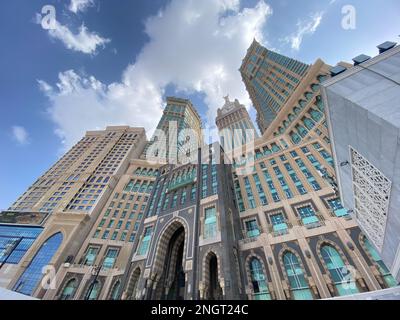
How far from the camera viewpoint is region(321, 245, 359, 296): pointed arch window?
16.4 metres

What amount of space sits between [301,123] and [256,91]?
35190mm

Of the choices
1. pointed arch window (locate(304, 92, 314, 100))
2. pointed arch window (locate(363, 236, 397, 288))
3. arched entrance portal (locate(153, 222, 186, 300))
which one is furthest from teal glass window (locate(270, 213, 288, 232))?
pointed arch window (locate(304, 92, 314, 100))

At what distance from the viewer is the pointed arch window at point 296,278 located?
1747 cm

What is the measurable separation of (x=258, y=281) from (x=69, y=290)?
27234 mm

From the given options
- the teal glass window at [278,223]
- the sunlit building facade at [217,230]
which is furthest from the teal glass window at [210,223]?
the teal glass window at [278,223]

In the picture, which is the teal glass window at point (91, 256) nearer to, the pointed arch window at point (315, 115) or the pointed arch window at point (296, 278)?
the pointed arch window at point (296, 278)

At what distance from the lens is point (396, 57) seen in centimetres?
877

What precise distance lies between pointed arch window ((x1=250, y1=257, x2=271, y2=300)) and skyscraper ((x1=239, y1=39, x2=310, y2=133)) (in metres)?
40.0

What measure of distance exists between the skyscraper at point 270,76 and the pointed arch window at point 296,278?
126 ft

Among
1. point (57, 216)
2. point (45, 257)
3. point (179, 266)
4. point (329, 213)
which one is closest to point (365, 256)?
point (329, 213)

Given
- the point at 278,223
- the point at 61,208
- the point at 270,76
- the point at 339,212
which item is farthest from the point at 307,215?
the point at 270,76

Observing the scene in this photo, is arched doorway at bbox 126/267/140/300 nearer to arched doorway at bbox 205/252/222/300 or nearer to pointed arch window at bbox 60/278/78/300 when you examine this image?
arched doorway at bbox 205/252/222/300

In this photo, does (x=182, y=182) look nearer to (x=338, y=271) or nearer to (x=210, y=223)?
(x=210, y=223)

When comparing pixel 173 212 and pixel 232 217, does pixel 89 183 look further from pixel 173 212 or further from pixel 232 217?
pixel 232 217
